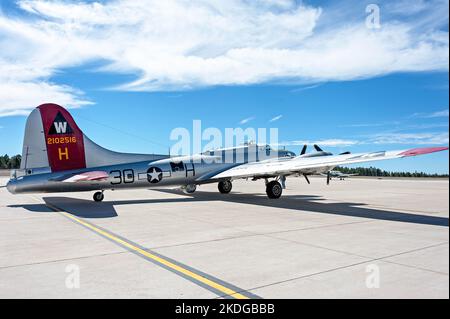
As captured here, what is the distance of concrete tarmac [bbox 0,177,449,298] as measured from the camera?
6.16 metres

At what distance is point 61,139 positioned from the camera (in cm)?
1966

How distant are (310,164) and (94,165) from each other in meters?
12.9

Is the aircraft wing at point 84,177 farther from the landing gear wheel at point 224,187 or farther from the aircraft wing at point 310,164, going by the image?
the landing gear wheel at point 224,187

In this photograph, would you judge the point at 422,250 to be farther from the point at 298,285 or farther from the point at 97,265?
the point at 97,265

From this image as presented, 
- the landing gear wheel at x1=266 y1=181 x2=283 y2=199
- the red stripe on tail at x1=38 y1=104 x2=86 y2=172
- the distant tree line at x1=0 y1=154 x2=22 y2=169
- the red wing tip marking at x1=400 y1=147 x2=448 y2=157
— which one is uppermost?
the distant tree line at x1=0 y1=154 x2=22 y2=169

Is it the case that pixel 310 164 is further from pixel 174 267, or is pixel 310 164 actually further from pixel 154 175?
pixel 174 267

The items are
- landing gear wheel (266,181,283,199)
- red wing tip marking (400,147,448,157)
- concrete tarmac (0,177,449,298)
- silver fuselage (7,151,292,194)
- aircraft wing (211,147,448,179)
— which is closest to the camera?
concrete tarmac (0,177,449,298)

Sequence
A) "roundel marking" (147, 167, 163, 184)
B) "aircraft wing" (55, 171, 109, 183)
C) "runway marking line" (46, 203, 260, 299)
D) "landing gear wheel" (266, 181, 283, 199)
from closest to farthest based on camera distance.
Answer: "runway marking line" (46, 203, 260, 299)
"aircraft wing" (55, 171, 109, 183)
"roundel marking" (147, 167, 163, 184)
"landing gear wheel" (266, 181, 283, 199)

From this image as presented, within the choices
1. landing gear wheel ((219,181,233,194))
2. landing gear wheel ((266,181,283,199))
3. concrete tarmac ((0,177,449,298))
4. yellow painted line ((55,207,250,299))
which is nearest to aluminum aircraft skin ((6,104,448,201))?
landing gear wheel ((266,181,283,199))

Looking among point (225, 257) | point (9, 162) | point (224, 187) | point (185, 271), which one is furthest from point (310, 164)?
point (9, 162)

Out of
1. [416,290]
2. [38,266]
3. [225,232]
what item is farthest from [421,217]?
[38,266]

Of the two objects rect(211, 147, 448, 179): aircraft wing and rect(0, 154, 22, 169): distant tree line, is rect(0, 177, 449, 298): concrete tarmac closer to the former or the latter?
rect(211, 147, 448, 179): aircraft wing

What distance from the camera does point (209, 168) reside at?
80.7ft

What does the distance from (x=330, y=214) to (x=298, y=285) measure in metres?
10.6
